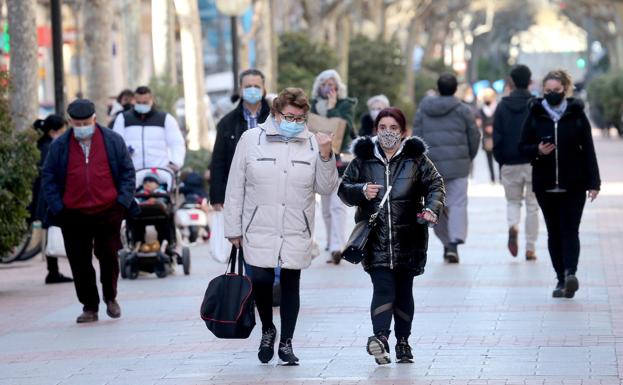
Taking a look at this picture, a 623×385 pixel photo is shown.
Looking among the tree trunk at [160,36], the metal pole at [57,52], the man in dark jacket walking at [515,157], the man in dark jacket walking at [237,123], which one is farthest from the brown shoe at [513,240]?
the tree trunk at [160,36]

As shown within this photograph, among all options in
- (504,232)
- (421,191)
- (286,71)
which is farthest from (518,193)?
(286,71)

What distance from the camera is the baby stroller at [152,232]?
49.8 ft

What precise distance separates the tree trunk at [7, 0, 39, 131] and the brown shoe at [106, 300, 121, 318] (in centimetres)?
776

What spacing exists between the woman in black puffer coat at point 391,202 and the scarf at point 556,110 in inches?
131

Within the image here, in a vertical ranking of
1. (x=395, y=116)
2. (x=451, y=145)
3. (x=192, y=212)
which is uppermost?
(x=395, y=116)

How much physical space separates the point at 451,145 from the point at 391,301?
646cm

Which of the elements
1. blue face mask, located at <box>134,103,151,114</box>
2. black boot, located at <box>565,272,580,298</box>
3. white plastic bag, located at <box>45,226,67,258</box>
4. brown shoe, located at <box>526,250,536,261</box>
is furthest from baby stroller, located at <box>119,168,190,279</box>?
black boot, located at <box>565,272,580,298</box>

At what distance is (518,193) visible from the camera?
16.2 meters

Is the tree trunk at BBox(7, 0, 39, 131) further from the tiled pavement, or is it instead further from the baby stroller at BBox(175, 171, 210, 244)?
the tiled pavement

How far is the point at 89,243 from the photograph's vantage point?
1230cm

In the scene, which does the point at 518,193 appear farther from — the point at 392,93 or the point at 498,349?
the point at 392,93

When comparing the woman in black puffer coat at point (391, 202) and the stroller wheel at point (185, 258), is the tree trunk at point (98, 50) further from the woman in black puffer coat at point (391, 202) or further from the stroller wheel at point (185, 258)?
the woman in black puffer coat at point (391, 202)

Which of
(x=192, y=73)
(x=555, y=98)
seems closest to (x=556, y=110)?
(x=555, y=98)

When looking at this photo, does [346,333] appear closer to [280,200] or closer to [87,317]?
[280,200]
